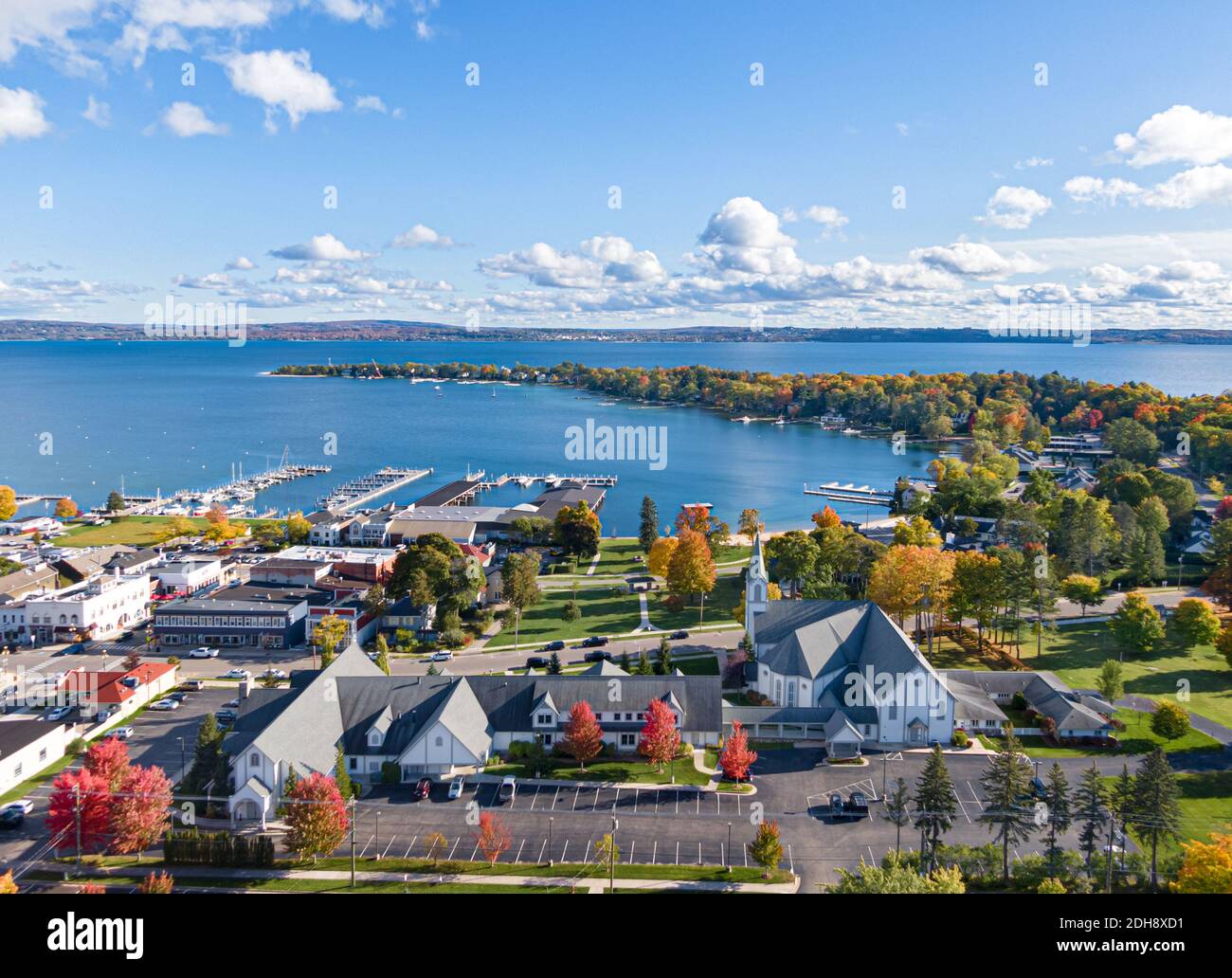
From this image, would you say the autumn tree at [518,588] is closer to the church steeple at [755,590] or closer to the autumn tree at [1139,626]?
the church steeple at [755,590]

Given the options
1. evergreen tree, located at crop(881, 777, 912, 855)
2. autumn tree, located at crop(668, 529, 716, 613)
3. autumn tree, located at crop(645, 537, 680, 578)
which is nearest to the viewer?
evergreen tree, located at crop(881, 777, 912, 855)

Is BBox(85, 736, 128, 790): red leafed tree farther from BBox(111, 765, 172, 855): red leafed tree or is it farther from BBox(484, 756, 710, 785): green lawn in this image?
BBox(484, 756, 710, 785): green lawn

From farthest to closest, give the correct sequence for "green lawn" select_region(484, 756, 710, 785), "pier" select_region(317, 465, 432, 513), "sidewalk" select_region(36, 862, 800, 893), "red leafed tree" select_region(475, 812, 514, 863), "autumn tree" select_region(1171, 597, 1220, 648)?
"pier" select_region(317, 465, 432, 513), "autumn tree" select_region(1171, 597, 1220, 648), "green lawn" select_region(484, 756, 710, 785), "red leafed tree" select_region(475, 812, 514, 863), "sidewalk" select_region(36, 862, 800, 893)

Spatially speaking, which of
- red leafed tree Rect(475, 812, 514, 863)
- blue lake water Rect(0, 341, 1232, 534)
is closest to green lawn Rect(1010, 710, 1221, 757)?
red leafed tree Rect(475, 812, 514, 863)

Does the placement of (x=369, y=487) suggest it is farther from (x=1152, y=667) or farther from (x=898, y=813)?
(x=898, y=813)

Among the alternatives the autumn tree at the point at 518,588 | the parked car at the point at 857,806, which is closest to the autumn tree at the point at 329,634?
the autumn tree at the point at 518,588

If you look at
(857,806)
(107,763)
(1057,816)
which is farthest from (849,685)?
(107,763)

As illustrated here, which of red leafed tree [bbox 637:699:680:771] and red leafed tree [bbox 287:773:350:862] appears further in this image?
red leafed tree [bbox 637:699:680:771]
